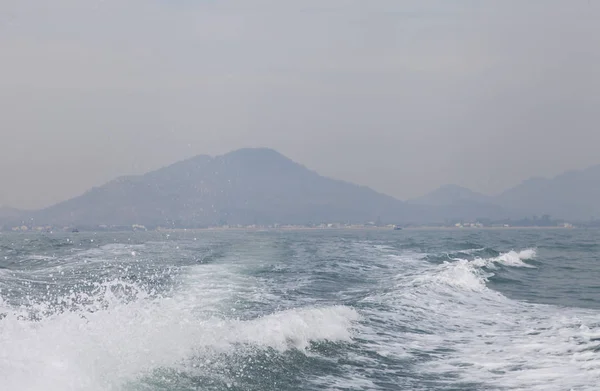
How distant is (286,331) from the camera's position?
41.2 ft

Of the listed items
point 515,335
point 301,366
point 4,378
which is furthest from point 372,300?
point 4,378

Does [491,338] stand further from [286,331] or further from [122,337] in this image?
[122,337]

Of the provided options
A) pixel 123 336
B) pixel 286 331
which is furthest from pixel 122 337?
pixel 286 331

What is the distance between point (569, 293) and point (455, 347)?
39.3 feet

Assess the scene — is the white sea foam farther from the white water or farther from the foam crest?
the white water

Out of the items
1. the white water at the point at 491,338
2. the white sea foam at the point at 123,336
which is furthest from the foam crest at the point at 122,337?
the white water at the point at 491,338

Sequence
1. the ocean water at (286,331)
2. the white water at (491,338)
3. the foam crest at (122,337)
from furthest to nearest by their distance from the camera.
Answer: the white water at (491,338) → the ocean water at (286,331) → the foam crest at (122,337)

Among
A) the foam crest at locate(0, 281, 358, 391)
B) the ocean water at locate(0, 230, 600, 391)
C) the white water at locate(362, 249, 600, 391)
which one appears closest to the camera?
the foam crest at locate(0, 281, 358, 391)

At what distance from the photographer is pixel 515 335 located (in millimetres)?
14492

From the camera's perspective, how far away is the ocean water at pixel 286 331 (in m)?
9.48

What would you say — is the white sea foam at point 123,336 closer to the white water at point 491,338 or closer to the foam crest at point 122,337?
the foam crest at point 122,337

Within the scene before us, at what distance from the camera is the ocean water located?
31.1 ft

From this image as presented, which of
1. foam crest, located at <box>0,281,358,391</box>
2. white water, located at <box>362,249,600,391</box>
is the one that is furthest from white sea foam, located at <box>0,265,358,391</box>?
white water, located at <box>362,249,600,391</box>

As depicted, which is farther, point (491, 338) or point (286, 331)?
point (491, 338)
